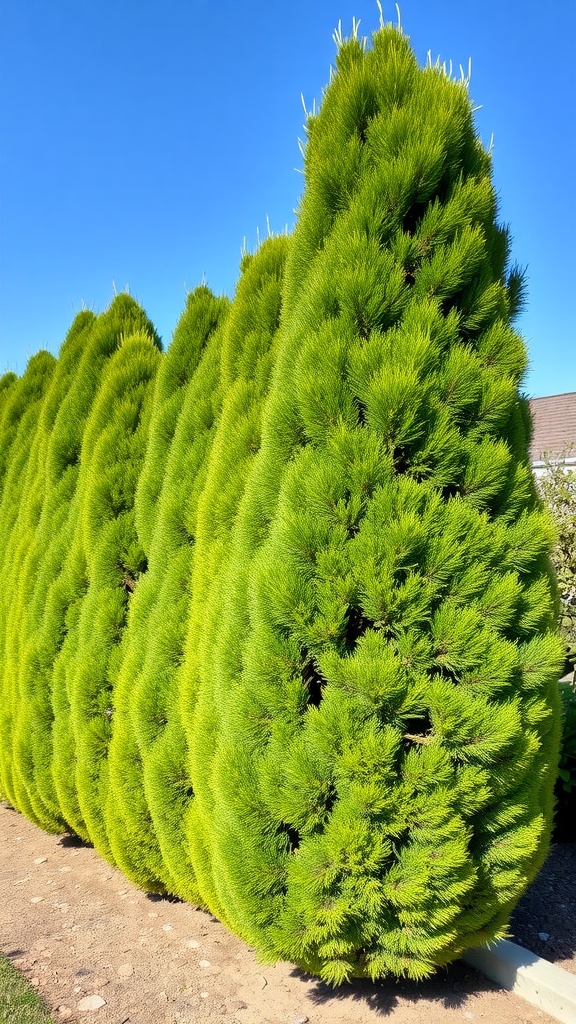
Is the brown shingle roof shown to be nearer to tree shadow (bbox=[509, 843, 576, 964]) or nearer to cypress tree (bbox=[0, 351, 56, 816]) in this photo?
cypress tree (bbox=[0, 351, 56, 816])

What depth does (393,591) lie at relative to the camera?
8.09 feet

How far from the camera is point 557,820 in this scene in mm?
4824

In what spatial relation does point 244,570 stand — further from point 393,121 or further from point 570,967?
point 570,967

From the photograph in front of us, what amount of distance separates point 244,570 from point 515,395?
4.12 feet

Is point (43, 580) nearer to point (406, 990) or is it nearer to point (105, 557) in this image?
point (105, 557)

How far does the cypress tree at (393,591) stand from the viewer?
2.46 metres

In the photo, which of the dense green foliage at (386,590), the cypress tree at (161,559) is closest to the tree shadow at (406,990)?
the dense green foliage at (386,590)

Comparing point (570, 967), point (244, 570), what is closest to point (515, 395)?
point (244, 570)

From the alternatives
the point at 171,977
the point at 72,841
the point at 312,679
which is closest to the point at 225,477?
the point at 312,679

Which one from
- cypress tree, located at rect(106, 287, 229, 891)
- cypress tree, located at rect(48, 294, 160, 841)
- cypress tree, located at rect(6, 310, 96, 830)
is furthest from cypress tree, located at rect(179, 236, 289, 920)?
cypress tree, located at rect(6, 310, 96, 830)

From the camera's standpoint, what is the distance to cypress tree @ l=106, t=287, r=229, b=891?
3760 millimetres

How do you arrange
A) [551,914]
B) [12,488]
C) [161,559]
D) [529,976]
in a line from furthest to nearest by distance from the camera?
[12,488] → [161,559] → [551,914] → [529,976]

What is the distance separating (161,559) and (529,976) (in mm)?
2564

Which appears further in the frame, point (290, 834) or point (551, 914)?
point (551, 914)
